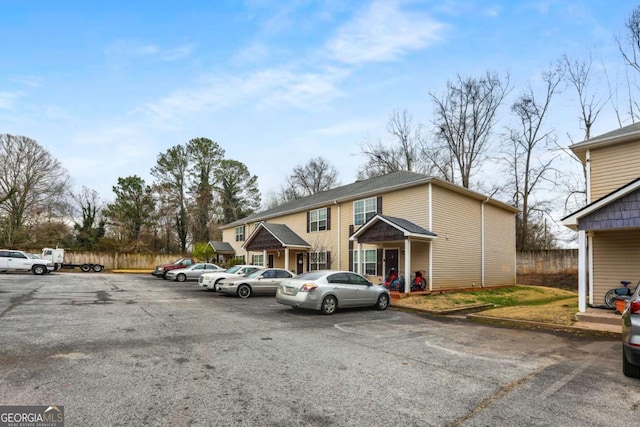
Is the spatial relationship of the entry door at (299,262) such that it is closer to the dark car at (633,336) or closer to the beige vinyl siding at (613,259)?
the beige vinyl siding at (613,259)

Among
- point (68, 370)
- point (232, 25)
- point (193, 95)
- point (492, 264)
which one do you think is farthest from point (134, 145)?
point (492, 264)

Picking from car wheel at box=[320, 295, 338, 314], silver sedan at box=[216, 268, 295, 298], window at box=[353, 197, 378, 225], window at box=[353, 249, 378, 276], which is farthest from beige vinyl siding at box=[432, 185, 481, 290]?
car wheel at box=[320, 295, 338, 314]

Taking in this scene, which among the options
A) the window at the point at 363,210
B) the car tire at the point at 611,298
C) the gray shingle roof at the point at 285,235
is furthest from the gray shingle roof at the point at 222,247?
the car tire at the point at 611,298

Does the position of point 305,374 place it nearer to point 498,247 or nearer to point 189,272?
point 498,247

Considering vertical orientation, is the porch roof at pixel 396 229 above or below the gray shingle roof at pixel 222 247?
above

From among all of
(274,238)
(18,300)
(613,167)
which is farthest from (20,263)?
(613,167)

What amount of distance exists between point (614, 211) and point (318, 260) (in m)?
17.6

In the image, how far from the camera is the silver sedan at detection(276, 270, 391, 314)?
11477mm

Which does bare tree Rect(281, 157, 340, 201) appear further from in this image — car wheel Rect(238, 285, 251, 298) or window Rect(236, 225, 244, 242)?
car wheel Rect(238, 285, 251, 298)

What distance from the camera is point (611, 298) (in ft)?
36.9

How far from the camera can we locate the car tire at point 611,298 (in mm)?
11139

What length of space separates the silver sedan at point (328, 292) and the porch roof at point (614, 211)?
6.49 metres

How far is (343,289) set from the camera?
12.1 meters

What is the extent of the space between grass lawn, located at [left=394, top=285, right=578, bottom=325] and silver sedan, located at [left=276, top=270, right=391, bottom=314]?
82.2 inches
